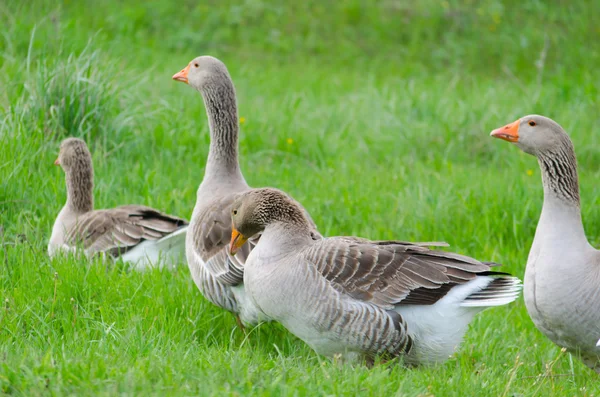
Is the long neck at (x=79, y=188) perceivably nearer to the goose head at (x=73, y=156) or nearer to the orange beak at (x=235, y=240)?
the goose head at (x=73, y=156)

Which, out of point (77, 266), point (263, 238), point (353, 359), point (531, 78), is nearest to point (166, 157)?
point (77, 266)

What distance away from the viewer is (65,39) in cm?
987

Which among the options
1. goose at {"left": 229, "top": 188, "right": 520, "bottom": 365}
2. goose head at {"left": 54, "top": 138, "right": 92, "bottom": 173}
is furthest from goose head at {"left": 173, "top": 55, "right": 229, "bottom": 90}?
goose at {"left": 229, "top": 188, "right": 520, "bottom": 365}

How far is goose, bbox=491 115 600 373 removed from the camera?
17.1 feet

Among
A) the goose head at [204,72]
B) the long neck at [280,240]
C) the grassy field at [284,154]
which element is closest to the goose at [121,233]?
the grassy field at [284,154]

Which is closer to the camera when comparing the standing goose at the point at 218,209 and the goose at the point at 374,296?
the goose at the point at 374,296

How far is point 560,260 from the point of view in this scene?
17.3ft

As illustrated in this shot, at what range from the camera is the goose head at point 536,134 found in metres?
5.59

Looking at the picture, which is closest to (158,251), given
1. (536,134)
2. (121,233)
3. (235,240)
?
(121,233)

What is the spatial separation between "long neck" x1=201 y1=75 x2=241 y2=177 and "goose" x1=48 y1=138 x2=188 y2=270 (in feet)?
2.00

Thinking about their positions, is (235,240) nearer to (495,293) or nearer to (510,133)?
(495,293)

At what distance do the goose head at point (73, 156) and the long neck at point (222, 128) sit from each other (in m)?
1.33

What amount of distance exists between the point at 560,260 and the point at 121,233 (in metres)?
3.65

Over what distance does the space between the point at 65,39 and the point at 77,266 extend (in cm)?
471
